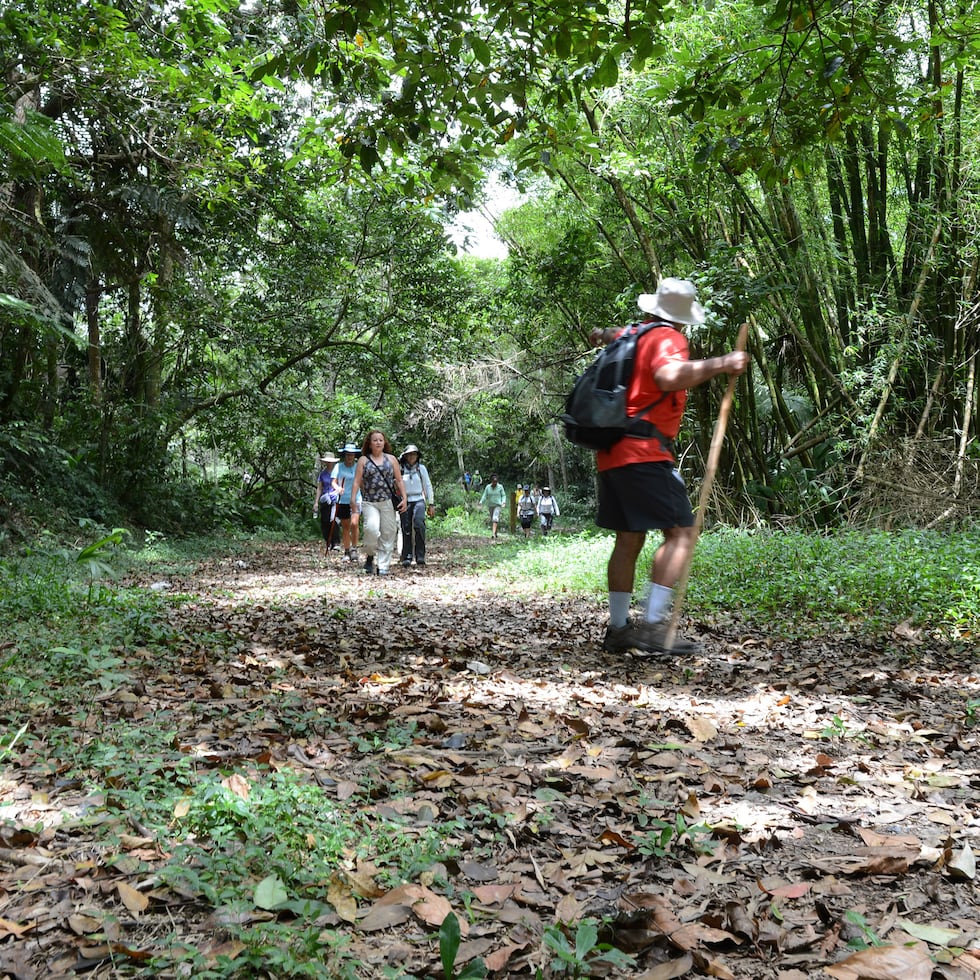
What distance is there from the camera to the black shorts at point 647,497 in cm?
497

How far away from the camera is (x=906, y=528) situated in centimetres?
878

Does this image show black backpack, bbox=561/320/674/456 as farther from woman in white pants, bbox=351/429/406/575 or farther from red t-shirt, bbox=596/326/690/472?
woman in white pants, bbox=351/429/406/575

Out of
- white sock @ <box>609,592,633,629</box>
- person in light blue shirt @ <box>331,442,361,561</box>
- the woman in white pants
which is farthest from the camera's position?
person in light blue shirt @ <box>331,442,361,561</box>

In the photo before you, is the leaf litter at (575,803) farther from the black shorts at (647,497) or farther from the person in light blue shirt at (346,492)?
the person in light blue shirt at (346,492)

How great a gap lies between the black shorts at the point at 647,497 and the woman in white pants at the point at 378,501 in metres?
6.47

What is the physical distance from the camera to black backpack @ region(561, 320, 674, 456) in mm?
4969

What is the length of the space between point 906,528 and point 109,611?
7.59 m

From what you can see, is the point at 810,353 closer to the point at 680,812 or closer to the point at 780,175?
the point at 780,175

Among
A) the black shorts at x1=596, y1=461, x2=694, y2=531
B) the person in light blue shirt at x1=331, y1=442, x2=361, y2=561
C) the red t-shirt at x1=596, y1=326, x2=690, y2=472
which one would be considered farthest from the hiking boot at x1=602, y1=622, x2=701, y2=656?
the person in light blue shirt at x1=331, y1=442, x2=361, y2=561

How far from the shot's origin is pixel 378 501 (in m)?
11.3

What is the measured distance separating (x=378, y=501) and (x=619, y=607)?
6.42 meters

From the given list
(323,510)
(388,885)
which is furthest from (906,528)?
(323,510)

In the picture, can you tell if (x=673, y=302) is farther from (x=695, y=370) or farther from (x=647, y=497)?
(x=647, y=497)

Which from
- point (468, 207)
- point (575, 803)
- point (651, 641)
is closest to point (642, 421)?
point (651, 641)
